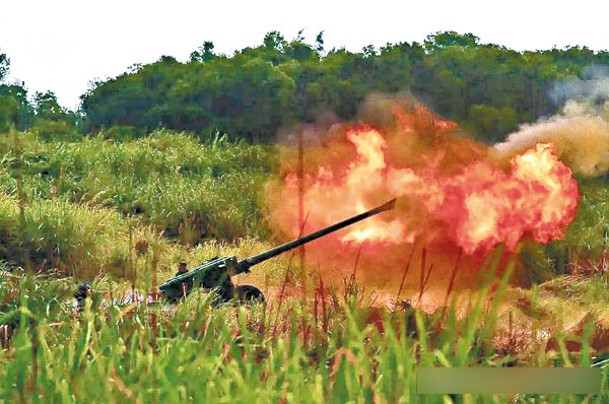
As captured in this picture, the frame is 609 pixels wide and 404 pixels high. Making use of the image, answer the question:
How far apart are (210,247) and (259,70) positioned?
30.9ft

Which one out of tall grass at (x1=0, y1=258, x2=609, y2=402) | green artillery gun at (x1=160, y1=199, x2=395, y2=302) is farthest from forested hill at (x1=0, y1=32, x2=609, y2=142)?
tall grass at (x1=0, y1=258, x2=609, y2=402)

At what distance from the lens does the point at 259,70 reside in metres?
21.6

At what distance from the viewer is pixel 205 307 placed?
5195 mm

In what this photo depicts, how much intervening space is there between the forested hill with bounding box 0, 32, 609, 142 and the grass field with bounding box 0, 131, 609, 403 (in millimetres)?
1355

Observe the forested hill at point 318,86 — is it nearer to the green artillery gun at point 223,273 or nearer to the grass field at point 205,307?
the grass field at point 205,307

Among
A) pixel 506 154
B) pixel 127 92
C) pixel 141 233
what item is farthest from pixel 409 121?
pixel 127 92

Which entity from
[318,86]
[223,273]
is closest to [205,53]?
[318,86]

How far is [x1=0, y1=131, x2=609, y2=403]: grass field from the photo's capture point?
3.96 metres

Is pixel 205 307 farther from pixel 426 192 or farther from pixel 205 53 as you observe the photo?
pixel 205 53

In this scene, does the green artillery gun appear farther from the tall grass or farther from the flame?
the tall grass

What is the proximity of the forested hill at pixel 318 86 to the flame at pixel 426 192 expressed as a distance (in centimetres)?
188

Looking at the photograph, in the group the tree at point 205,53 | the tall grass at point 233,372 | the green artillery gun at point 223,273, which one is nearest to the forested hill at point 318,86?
the tree at point 205,53

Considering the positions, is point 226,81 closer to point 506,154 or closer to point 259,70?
point 259,70

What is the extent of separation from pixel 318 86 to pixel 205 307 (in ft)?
49.8
